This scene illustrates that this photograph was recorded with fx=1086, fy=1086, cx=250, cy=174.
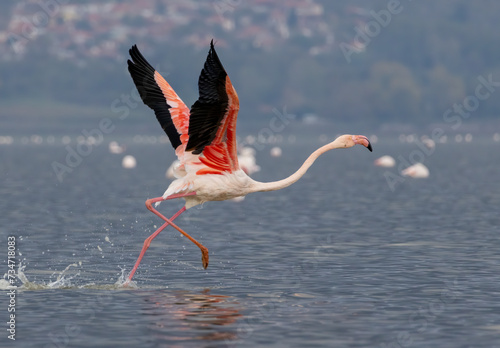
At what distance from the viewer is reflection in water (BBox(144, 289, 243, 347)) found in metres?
12.8

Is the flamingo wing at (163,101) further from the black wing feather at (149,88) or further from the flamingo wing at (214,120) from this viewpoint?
the flamingo wing at (214,120)

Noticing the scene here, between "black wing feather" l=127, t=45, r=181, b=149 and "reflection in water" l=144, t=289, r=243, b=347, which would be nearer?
"reflection in water" l=144, t=289, r=243, b=347

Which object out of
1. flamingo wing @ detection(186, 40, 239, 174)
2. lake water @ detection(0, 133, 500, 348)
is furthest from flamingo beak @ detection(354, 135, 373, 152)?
lake water @ detection(0, 133, 500, 348)

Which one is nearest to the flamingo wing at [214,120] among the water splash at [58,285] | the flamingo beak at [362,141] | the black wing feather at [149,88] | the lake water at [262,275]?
the black wing feather at [149,88]

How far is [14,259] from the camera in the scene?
63.6 ft

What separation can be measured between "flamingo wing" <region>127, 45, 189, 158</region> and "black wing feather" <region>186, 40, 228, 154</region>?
3.24ft

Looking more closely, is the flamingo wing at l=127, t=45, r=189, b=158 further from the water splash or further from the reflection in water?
the reflection in water

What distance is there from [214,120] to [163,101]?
243cm

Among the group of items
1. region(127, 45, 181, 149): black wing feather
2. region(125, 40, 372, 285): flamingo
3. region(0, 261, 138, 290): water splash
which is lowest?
region(0, 261, 138, 290): water splash

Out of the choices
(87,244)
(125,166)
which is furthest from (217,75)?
(125,166)

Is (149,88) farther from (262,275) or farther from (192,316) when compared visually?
(192,316)

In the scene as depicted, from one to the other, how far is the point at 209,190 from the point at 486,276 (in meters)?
4.73

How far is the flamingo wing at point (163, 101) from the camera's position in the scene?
16938mm

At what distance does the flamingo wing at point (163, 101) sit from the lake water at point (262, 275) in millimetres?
2313
